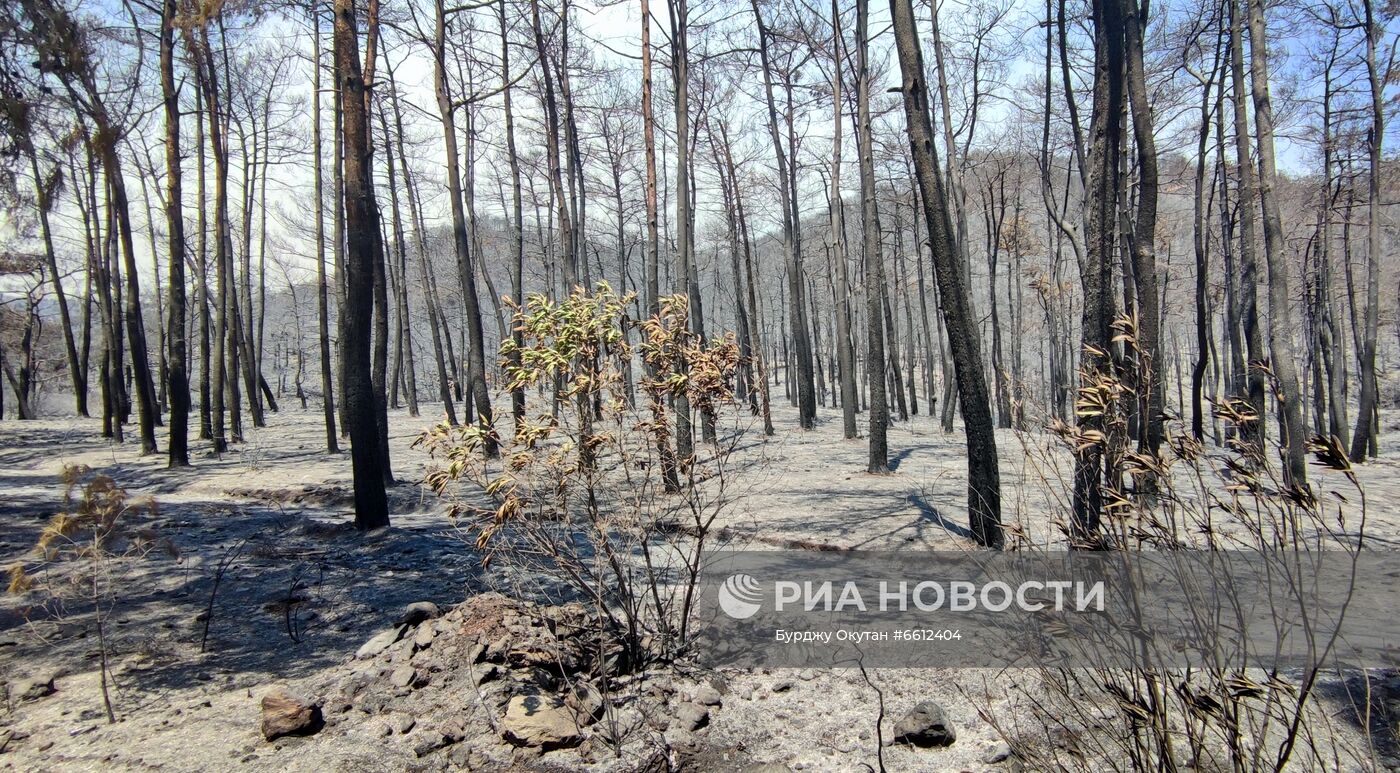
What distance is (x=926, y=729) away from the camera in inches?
138

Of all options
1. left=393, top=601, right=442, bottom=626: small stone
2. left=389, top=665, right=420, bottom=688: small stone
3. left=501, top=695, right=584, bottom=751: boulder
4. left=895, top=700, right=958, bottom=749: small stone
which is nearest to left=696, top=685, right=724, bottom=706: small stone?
left=501, top=695, right=584, bottom=751: boulder

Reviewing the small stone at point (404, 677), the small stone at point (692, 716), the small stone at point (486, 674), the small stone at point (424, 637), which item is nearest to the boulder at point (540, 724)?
the small stone at point (486, 674)

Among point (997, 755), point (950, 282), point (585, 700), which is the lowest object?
point (997, 755)

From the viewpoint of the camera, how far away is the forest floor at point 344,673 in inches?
137

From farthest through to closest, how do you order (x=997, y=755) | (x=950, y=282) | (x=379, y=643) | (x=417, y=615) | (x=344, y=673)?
1. (x=950, y=282)
2. (x=417, y=615)
3. (x=379, y=643)
4. (x=344, y=673)
5. (x=997, y=755)

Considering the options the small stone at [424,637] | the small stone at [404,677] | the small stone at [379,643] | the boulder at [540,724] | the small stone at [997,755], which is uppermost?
the small stone at [424,637]

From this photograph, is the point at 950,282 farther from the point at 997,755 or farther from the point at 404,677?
the point at 404,677

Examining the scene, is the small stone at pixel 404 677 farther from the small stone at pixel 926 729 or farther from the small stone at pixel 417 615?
the small stone at pixel 926 729

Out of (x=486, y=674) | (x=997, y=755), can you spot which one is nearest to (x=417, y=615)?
(x=486, y=674)

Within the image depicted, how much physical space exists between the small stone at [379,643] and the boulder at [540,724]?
113 centimetres

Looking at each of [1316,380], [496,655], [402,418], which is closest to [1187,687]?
[496,655]

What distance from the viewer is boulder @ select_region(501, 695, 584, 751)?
3592mm

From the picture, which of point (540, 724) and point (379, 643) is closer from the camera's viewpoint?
point (540, 724)

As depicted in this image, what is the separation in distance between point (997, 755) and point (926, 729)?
33 centimetres
